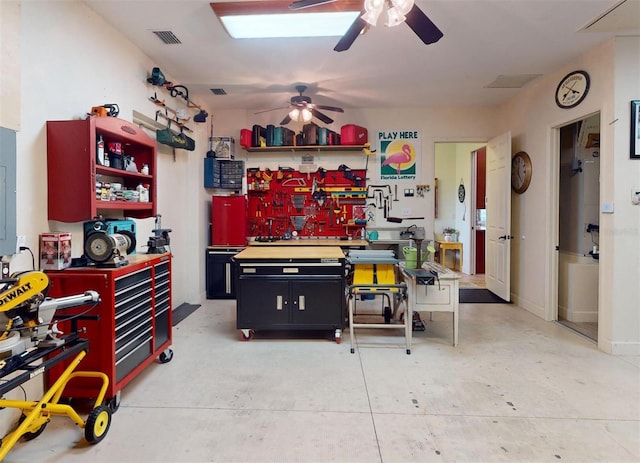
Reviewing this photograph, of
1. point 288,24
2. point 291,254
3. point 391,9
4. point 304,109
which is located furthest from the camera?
point 304,109

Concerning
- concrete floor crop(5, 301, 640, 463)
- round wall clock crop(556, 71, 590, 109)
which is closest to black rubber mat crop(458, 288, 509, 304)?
concrete floor crop(5, 301, 640, 463)

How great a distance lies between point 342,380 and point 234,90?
157 inches

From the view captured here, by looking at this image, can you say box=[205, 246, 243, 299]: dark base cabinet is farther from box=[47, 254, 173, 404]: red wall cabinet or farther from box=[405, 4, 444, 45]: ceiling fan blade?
box=[405, 4, 444, 45]: ceiling fan blade

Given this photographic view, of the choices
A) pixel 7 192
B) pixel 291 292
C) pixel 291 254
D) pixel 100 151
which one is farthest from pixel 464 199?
pixel 7 192

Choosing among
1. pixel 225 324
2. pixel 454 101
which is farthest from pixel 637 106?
pixel 225 324

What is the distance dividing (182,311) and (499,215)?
479cm

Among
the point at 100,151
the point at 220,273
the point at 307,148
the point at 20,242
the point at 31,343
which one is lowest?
the point at 220,273

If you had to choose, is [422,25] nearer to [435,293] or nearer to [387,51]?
[387,51]

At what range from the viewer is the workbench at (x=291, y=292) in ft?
11.6

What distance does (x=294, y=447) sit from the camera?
6.53 ft

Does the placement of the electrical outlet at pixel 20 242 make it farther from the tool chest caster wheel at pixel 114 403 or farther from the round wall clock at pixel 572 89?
the round wall clock at pixel 572 89

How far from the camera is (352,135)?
534 cm

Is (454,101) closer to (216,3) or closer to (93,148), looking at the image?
(216,3)

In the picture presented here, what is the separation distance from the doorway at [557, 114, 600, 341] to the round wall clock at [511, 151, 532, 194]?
1.38ft
